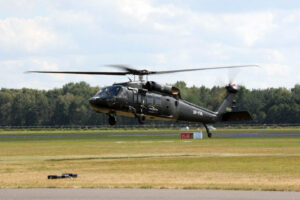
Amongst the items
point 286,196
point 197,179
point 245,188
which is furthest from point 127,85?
→ point 286,196

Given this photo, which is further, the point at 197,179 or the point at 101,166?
the point at 101,166

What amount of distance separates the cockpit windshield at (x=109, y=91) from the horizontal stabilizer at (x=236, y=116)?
48.0 feet

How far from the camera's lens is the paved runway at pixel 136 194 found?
79.3 ft

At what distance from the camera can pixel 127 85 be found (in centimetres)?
4681

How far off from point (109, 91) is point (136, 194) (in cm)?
2115

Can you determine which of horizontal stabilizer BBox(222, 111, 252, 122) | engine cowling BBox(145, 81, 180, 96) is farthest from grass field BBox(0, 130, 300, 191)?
engine cowling BBox(145, 81, 180, 96)

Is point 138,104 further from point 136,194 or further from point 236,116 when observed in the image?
point 136,194

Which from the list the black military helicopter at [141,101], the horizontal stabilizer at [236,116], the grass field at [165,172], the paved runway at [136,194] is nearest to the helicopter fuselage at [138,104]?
the black military helicopter at [141,101]

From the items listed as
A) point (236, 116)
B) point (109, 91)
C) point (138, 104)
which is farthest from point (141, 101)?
point (236, 116)

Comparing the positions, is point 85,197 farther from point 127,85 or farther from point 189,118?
point 189,118

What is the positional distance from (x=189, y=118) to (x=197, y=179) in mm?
18421

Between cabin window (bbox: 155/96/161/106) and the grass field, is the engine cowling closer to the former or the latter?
cabin window (bbox: 155/96/161/106)

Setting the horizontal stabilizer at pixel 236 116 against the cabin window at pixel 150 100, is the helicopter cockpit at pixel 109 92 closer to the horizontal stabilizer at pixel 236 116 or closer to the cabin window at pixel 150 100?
the cabin window at pixel 150 100

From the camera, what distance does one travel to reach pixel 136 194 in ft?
83.4
